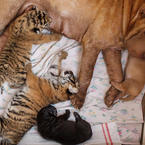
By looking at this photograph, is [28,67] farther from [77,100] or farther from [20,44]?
[77,100]

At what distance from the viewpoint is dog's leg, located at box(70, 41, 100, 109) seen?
6.31ft

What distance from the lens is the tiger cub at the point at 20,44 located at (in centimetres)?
188

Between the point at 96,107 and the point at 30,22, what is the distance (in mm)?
809

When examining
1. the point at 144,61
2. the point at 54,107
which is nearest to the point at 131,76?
the point at 144,61

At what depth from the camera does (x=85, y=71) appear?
1.95 meters

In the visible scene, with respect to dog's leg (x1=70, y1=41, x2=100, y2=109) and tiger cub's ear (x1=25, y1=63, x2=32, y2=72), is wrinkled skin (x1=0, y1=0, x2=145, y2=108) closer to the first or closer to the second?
dog's leg (x1=70, y1=41, x2=100, y2=109)

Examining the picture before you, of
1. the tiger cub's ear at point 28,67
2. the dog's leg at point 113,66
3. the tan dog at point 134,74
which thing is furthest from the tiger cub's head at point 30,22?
the tan dog at point 134,74

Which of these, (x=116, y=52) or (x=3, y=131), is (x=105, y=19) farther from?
Result: (x=3, y=131)

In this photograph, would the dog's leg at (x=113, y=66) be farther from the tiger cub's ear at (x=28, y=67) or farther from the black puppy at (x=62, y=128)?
the tiger cub's ear at (x=28, y=67)

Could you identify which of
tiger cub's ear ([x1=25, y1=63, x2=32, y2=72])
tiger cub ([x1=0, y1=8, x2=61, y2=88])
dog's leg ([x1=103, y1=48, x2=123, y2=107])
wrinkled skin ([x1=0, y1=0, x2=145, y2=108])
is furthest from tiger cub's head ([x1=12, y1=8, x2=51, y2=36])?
dog's leg ([x1=103, y1=48, x2=123, y2=107])

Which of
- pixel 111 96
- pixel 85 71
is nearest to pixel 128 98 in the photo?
pixel 111 96

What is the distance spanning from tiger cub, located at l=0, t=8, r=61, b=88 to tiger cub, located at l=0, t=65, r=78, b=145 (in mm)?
84

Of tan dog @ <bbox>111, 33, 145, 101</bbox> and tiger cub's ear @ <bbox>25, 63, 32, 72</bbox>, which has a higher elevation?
tiger cub's ear @ <bbox>25, 63, 32, 72</bbox>

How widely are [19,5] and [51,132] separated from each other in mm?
977
